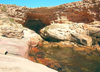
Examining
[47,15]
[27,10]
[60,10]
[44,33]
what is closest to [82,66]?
[44,33]

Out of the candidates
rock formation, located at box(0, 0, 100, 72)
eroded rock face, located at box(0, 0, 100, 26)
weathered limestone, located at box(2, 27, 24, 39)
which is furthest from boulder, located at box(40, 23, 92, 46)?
weathered limestone, located at box(2, 27, 24, 39)

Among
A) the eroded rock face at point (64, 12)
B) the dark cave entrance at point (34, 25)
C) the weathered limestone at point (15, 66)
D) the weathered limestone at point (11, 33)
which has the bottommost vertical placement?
the weathered limestone at point (15, 66)

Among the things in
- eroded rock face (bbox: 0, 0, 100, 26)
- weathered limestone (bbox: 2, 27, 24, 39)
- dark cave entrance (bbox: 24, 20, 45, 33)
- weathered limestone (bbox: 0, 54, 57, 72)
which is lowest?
weathered limestone (bbox: 0, 54, 57, 72)

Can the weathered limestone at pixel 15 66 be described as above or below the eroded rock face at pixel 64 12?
below

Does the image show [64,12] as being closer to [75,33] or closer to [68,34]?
[68,34]

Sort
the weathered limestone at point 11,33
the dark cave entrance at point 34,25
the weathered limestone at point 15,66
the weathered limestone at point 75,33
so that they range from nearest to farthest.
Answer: the weathered limestone at point 15,66, the weathered limestone at point 11,33, the weathered limestone at point 75,33, the dark cave entrance at point 34,25

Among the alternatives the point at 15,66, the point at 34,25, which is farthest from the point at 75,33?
the point at 34,25

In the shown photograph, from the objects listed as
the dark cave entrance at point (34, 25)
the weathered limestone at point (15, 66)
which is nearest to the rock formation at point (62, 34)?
the dark cave entrance at point (34, 25)

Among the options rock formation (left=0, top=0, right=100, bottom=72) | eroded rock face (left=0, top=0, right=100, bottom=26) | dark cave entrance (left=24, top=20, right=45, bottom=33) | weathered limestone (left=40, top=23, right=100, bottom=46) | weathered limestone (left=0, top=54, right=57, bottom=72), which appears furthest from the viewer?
dark cave entrance (left=24, top=20, right=45, bottom=33)

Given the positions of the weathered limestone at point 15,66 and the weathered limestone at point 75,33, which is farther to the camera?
the weathered limestone at point 75,33

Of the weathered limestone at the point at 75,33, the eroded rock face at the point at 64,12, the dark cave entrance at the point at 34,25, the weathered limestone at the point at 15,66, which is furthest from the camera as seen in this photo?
the dark cave entrance at the point at 34,25

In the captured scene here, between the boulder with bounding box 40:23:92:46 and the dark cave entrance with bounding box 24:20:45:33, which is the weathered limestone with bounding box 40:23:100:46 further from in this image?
the dark cave entrance with bounding box 24:20:45:33

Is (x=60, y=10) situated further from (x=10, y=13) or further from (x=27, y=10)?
(x=10, y=13)

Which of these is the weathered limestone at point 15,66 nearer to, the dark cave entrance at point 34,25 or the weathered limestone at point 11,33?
the weathered limestone at point 11,33
